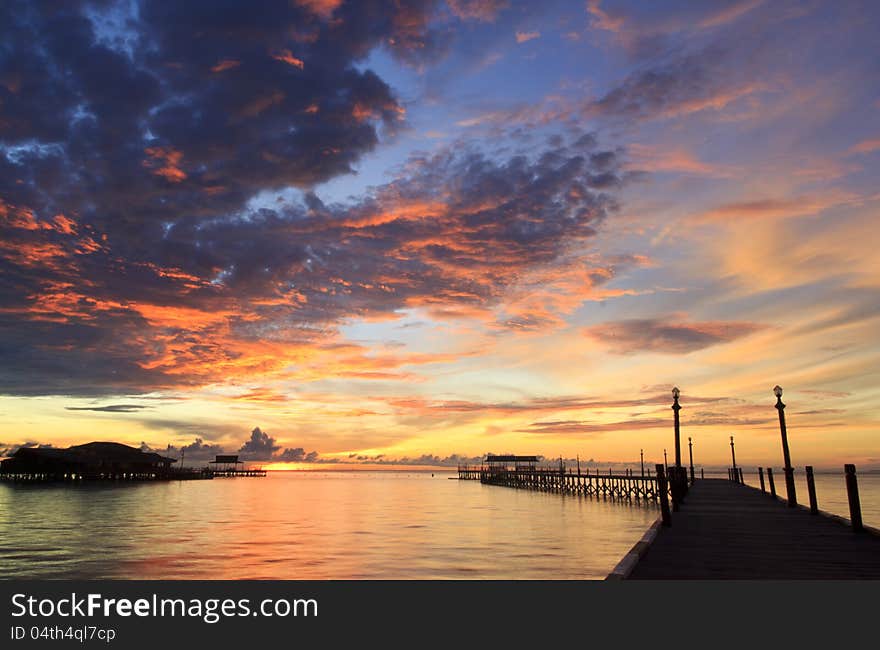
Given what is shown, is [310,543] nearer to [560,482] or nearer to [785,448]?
[785,448]

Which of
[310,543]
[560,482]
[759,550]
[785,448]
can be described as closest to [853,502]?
[759,550]

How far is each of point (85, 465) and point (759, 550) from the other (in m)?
134

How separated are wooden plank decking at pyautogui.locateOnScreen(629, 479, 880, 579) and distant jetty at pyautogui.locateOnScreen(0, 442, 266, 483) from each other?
→ 126390 millimetres

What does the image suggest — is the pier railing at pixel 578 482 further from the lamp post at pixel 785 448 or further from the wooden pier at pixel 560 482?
the lamp post at pixel 785 448

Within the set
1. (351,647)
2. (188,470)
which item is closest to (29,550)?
(351,647)

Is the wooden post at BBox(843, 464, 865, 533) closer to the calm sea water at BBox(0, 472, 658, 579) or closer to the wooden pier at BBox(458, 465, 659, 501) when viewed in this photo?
the calm sea water at BBox(0, 472, 658, 579)

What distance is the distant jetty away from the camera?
11425 centimetres

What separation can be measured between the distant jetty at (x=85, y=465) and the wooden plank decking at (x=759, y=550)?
415ft

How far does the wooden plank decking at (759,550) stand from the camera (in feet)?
38.3

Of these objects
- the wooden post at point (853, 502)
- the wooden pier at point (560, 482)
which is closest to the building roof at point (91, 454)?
the wooden pier at point (560, 482)

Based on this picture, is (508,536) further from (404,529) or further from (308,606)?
(308,606)

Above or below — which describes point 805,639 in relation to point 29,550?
above

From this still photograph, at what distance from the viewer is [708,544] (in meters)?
15.3

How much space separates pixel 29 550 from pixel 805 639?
34.7 meters
